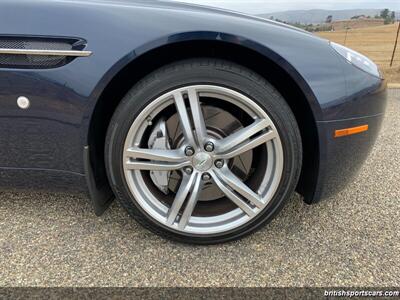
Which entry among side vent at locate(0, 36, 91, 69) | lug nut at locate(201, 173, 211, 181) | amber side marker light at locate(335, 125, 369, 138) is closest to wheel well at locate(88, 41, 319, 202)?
amber side marker light at locate(335, 125, 369, 138)

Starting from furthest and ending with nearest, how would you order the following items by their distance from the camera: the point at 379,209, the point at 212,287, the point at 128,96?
1. the point at 379,209
2. the point at 128,96
3. the point at 212,287

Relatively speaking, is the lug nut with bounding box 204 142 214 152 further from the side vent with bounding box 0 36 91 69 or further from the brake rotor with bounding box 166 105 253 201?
the side vent with bounding box 0 36 91 69

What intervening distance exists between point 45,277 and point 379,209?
1960 mm

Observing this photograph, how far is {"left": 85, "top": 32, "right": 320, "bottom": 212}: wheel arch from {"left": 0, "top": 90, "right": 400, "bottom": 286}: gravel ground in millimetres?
265

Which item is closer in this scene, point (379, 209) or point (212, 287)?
point (212, 287)

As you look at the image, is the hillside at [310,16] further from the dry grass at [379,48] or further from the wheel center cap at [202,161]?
the wheel center cap at [202,161]

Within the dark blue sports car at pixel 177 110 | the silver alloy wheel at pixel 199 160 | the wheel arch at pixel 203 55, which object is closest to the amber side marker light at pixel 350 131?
the dark blue sports car at pixel 177 110

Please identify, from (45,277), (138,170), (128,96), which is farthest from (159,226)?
(128,96)

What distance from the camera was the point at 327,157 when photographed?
5.62 feet

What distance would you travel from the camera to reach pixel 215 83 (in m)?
1.60

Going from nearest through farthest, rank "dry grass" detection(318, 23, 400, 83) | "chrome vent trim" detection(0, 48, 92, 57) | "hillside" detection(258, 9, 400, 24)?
"chrome vent trim" detection(0, 48, 92, 57) → "hillside" detection(258, 9, 400, 24) → "dry grass" detection(318, 23, 400, 83)

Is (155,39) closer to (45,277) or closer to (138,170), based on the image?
(138,170)

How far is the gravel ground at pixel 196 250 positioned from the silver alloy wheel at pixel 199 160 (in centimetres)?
17

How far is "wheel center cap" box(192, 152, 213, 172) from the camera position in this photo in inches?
67.8
